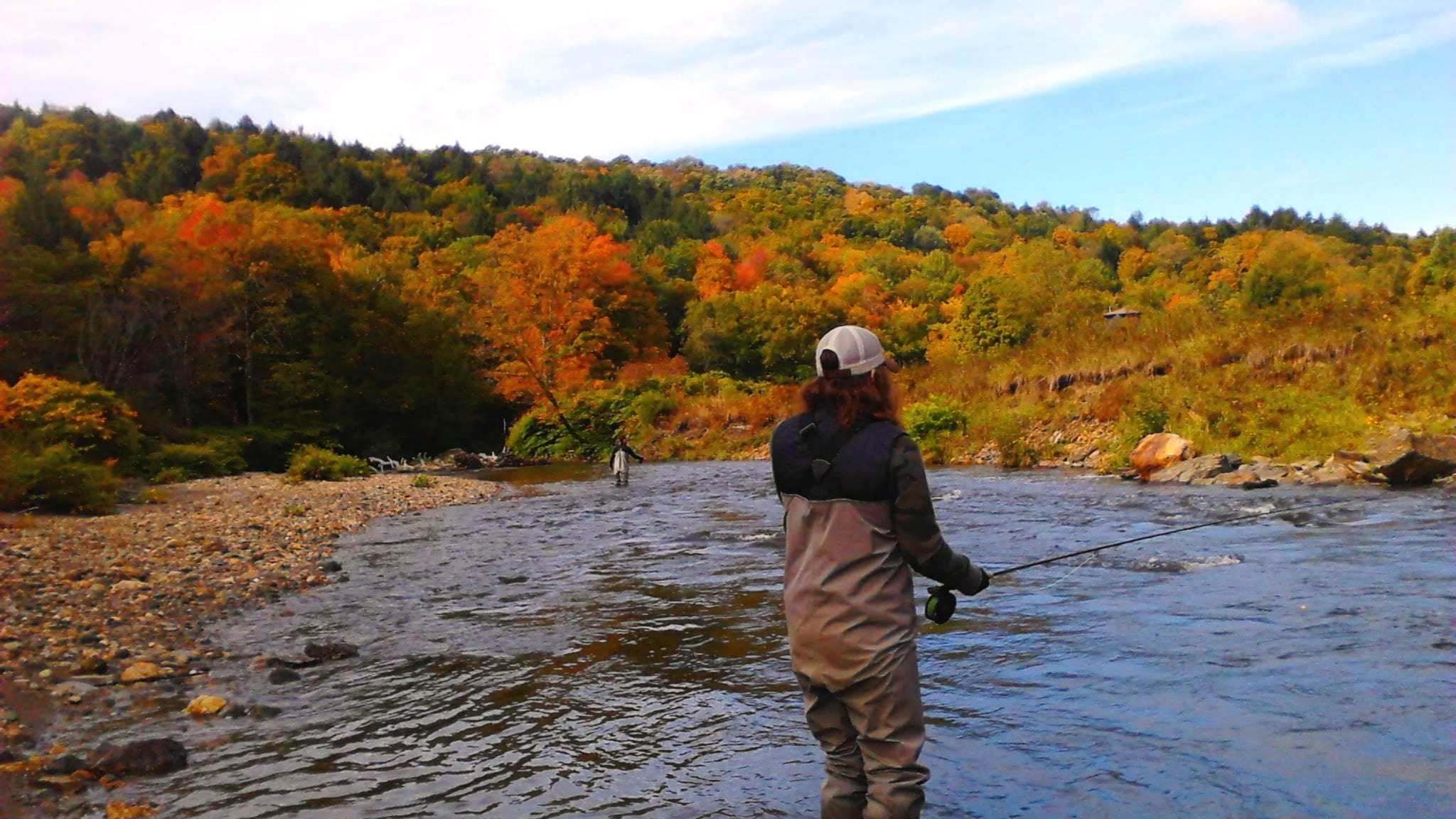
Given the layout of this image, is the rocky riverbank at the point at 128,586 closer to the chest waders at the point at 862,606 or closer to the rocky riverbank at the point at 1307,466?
the chest waders at the point at 862,606

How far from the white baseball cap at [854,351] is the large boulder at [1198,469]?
45.8 ft

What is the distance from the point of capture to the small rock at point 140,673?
20.5 feet

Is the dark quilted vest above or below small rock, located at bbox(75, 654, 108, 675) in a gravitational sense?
above

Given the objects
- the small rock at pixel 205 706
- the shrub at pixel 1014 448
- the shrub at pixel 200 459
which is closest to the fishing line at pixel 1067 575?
the small rock at pixel 205 706

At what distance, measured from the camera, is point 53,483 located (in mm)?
13812

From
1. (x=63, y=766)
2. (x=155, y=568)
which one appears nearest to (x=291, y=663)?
(x=63, y=766)

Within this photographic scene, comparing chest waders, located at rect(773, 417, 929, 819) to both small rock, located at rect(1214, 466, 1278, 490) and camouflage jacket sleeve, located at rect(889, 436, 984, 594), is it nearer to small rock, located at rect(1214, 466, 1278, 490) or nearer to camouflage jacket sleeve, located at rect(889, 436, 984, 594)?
camouflage jacket sleeve, located at rect(889, 436, 984, 594)

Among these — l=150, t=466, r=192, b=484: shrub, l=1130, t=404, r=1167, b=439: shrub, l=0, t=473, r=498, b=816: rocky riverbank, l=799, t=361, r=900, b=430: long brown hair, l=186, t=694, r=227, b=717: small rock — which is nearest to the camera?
l=799, t=361, r=900, b=430: long brown hair

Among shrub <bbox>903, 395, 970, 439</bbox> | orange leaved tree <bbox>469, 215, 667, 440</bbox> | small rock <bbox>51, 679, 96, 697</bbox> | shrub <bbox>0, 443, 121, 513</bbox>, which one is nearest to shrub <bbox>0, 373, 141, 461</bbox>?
shrub <bbox>0, 443, 121, 513</bbox>

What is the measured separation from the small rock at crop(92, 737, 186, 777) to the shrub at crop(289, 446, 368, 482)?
18564 mm

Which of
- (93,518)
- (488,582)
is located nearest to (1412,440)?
(488,582)

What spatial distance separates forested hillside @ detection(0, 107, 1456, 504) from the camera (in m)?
19.9

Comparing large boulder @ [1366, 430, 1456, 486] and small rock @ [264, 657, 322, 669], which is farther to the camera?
large boulder @ [1366, 430, 1456, 486]

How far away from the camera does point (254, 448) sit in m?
28.4
